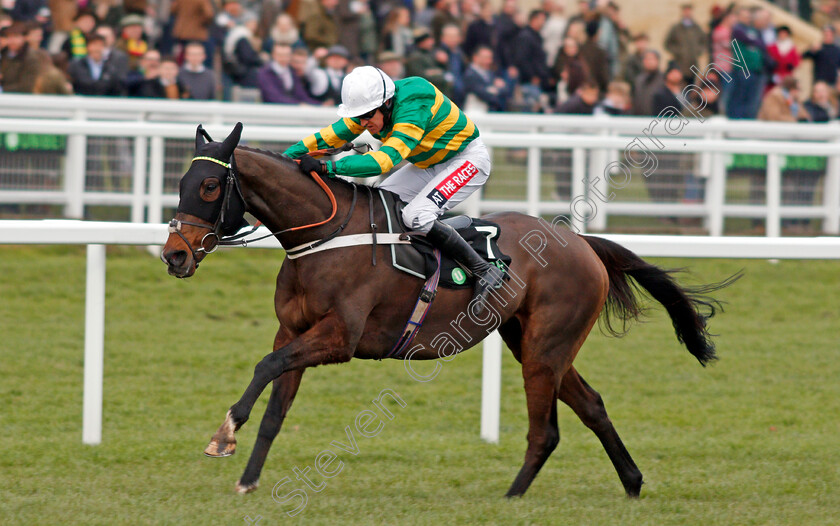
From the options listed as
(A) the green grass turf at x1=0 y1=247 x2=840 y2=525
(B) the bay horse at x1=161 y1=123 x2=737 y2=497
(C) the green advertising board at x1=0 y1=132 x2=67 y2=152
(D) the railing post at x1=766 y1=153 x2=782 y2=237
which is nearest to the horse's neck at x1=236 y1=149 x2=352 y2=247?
(B) the bay horse at x1=161 y1=123 x2=737 y2=497

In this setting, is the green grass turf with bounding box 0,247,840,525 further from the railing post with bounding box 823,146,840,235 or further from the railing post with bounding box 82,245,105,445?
the railing post with bounding box 823,146,840,235

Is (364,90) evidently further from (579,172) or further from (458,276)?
(579,172)

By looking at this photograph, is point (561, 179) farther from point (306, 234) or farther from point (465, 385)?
point (306, 234)

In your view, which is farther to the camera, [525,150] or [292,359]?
[525,150]

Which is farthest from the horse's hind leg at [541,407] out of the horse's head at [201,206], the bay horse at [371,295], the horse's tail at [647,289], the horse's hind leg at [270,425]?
the horse's head at [201,206]

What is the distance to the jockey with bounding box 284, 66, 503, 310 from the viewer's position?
187 inches

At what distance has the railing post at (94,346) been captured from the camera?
5.38 m

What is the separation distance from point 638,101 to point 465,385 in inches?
233

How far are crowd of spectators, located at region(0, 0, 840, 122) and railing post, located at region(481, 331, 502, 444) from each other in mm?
5743

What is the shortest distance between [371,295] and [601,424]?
49.4 inches

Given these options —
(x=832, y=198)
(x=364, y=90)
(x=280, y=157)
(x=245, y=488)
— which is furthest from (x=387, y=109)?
(x=832, y=198)

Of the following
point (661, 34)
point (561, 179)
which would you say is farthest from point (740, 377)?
point (661, 34)

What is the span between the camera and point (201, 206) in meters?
4.45

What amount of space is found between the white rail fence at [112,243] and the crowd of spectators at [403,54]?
Answer: 5257 millimetres
